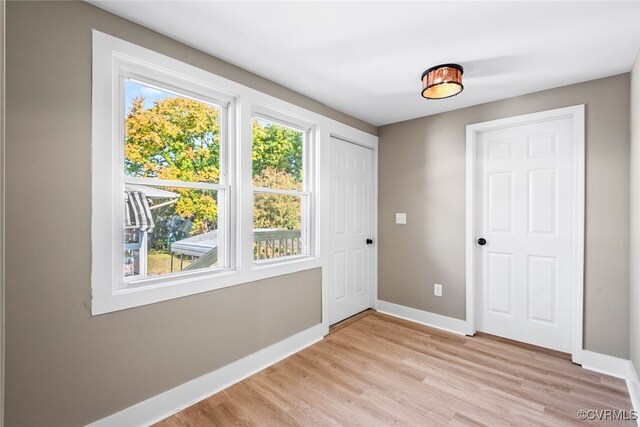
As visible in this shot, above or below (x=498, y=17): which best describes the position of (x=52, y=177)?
below

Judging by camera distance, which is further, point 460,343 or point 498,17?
point 460,343

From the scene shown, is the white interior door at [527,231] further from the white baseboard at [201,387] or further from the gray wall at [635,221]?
the white baseboard at [201,387]

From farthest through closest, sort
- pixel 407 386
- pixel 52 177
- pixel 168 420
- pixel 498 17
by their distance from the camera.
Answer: pixel 407 386, pixel 168 420, pixel 498 17, pixel 52 177

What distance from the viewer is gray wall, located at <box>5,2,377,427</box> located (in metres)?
1.42

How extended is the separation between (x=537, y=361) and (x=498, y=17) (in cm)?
267

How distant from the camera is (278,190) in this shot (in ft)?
8.95

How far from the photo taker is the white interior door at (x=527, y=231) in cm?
266

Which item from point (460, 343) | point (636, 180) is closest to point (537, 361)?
point (460, 343)

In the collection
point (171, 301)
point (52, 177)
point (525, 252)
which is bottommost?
point (171, 301)

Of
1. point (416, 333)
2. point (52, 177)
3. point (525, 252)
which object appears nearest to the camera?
point (52, 177)

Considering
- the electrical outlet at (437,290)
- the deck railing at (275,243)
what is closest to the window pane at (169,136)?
the deck railing at (275,243)

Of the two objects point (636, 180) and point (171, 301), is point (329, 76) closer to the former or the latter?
point (171, 301)

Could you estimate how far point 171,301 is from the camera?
195 cm

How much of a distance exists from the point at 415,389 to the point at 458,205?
1893mm
